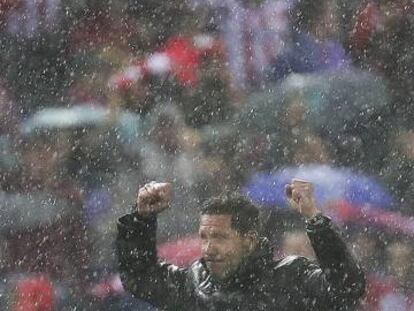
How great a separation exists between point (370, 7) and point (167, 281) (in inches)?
66.4

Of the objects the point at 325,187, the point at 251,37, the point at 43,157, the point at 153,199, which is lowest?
the point at 153,199

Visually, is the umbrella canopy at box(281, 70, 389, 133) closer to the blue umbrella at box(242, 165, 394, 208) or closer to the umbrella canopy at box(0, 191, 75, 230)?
the blue umbrella at box(242, 165, 394, 208)

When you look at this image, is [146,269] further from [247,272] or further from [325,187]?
[325,187]

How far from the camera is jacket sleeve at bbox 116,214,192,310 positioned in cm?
204

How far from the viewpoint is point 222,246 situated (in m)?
2.07

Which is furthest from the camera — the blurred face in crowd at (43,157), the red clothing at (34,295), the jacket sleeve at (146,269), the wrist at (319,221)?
the blurred face in crowd at (43,157)

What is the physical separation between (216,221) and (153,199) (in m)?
A: 0.22

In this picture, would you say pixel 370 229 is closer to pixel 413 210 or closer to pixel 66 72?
pixel 413 210

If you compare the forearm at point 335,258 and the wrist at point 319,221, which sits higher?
the wrist at point 319,221

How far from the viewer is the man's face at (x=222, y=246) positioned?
2.02 m

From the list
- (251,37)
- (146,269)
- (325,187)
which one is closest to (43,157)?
(251,37)

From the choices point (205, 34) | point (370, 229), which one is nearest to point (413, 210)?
point (370, 229)

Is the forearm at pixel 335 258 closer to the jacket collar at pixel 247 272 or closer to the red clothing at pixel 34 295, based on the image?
the jacket collar at pixel 247 272

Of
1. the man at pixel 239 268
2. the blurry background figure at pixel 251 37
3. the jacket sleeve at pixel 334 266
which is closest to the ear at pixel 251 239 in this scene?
the man at pixel 239 268
